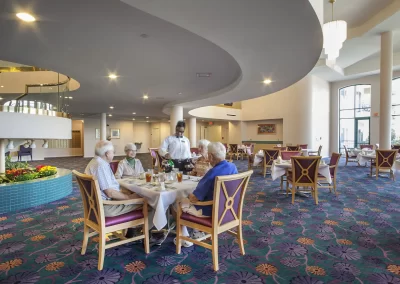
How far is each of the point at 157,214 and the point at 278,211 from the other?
2424 mm

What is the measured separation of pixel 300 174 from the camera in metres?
4.69

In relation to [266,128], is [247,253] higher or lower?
lower

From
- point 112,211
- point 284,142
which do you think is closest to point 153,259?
point 112,211

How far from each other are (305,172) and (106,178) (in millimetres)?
3589

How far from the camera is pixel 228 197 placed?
8.10ft

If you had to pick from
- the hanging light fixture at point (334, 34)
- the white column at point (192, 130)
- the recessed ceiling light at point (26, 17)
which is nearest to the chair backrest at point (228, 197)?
the recessed ceiling light at point (26, 17)

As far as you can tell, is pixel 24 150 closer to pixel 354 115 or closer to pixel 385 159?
pixel 385 159

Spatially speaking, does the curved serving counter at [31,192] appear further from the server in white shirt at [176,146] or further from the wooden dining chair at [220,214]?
the wooden dining chair at [220,214]

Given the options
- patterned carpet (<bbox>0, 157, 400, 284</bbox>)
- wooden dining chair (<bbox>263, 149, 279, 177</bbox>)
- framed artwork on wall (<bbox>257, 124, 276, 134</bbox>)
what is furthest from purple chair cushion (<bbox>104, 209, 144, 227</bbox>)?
framed artwork on wall (<bbox>257, 124, 276, 134</bbox>)

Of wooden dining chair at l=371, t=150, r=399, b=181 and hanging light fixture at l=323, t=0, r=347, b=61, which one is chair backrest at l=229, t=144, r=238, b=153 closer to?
wooden dining chair at l=371, t=150, r=399, b=181

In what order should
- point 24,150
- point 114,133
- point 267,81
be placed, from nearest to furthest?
1. point 267,81
2. point 24,150
3. point 114,133

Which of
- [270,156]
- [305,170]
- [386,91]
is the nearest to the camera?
[305,170]

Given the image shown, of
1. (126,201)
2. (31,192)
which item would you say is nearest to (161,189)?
(126,201)

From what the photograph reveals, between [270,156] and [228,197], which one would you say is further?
[270,156]
